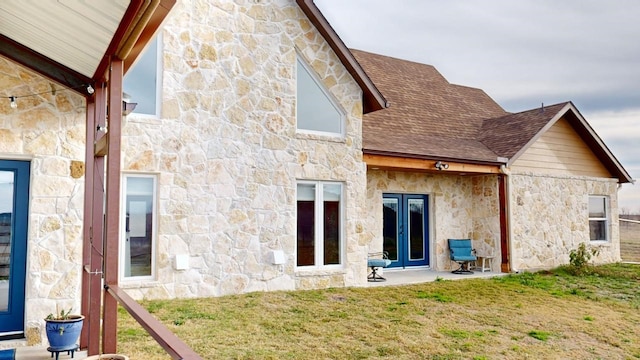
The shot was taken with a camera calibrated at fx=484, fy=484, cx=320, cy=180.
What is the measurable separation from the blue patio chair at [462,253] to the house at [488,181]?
0.96 ft

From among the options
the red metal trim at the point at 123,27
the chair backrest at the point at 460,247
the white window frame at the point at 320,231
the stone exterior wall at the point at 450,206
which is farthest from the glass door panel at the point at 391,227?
the red metal trim at the point at 123,27

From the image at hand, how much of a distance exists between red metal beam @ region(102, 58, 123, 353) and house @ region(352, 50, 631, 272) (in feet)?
26.8

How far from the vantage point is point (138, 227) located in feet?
28.1

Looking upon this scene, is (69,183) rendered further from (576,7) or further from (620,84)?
(620,84)

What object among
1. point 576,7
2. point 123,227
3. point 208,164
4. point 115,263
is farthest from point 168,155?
point 576,7

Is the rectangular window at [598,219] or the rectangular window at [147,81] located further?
the rectangular window at [598,219]

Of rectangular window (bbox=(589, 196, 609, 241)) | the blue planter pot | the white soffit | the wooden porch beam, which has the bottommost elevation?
the blue planter pot

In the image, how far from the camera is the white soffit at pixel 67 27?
3.54 metres

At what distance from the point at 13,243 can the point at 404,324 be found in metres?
5.44

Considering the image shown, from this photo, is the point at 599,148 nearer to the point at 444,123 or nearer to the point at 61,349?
the point at 444,123

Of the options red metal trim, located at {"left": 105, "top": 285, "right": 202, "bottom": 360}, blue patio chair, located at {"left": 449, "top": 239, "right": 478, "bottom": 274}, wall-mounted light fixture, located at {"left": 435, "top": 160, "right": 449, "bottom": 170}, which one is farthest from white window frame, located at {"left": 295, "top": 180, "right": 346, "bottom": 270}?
red metal trim, located at {"left": 105, "top": 285, "right": 202, "bottom": 360}

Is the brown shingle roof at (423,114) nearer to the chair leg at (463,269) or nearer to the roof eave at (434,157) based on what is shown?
the roof eave at (434,157)

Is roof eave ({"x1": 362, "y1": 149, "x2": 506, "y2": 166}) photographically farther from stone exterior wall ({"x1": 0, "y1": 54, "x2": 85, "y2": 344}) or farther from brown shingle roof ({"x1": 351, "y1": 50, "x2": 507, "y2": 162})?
stone exterior wall ({"x1": 0, "y1": 54, "x2": 85, "y2": 344})

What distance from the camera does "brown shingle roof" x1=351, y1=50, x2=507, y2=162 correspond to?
41.6 ft
